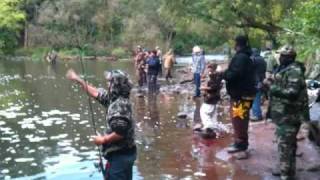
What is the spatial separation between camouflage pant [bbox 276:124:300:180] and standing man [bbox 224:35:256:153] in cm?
146

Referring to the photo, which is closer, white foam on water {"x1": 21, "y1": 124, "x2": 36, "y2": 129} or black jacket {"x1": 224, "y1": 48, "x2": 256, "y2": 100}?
black jacket {"x1": 224, "y1": 48, "x2": 256, "y2": 100}

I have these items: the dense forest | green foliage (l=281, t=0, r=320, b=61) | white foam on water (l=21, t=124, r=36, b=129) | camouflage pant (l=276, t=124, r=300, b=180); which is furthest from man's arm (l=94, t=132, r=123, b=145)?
the dense forest

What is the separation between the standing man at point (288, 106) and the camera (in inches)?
324

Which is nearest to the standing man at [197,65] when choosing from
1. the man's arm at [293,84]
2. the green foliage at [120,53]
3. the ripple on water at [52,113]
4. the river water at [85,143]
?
the river water at [85,143]

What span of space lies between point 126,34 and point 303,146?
49.6 metres

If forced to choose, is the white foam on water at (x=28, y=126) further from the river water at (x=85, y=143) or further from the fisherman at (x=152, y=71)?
the fisherman at (x=152, y=71)

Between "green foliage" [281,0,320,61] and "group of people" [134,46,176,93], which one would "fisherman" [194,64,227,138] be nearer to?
"green foliage" [281,0,320,61]

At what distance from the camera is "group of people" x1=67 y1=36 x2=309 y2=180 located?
608cm

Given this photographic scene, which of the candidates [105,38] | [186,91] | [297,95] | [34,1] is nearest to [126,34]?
[105,38]

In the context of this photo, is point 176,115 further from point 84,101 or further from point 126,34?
point 126,34

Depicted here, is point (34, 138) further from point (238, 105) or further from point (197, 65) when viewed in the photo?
point (197, 65)

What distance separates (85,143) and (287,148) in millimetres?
5306

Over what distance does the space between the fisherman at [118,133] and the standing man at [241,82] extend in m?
3.65

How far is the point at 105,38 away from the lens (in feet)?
215
